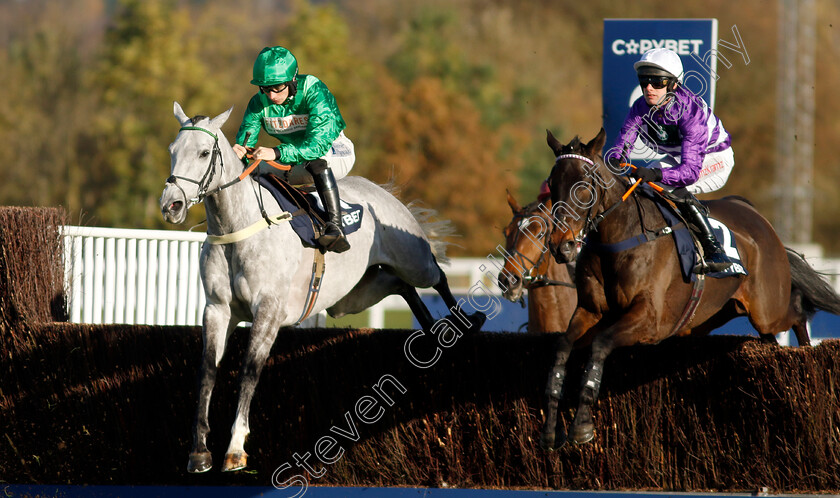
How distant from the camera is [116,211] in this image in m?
24.1

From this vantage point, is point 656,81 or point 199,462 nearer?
point 199,462

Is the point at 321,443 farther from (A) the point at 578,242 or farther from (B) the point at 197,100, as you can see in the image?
(B) the point at 197,100

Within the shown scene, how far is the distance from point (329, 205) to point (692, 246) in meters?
1.97

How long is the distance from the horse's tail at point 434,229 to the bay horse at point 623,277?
1758mm

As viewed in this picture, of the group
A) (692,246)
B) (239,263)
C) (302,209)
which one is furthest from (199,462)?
(692,246)

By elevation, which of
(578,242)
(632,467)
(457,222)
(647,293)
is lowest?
(457,222)

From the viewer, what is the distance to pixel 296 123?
5719mm

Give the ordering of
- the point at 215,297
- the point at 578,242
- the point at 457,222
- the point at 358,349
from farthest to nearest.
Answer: the point at 457,222 < the point at 358,349 < the point at 215,297 < the point at 578,242

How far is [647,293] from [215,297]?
2.20m

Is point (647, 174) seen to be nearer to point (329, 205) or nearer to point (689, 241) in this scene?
point (689, 241)

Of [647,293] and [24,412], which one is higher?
[647,293]

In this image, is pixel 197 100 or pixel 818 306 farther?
pixel 197 100

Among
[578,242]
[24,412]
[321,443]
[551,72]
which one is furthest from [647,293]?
[551,72]

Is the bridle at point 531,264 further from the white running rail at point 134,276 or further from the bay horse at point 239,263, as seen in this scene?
the white running rail at point 134,276
